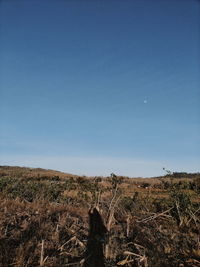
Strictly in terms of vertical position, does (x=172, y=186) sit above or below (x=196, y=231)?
above

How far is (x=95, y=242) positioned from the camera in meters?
3.25

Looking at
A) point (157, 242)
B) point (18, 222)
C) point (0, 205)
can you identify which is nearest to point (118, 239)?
point (157, 242)

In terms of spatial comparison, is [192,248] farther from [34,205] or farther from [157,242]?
[34,205]

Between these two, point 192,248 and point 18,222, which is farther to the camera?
point 18,222

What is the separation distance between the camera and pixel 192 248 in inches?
167

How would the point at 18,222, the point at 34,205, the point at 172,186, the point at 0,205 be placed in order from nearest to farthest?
the point at 18,222 < the point at 0,205 < the point at 34,205 < the point at 172,186

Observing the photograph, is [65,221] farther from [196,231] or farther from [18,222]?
[196,231]

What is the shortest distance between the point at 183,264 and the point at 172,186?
19.6 ft

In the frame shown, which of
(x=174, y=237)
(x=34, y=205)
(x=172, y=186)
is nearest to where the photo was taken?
(x=174, y=237)

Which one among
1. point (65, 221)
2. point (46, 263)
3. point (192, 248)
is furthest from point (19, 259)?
point (192, 248)

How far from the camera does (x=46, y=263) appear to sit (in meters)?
3.21

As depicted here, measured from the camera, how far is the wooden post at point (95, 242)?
302cm

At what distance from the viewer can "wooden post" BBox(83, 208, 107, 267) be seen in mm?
3019

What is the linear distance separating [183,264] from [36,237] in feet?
8.04
